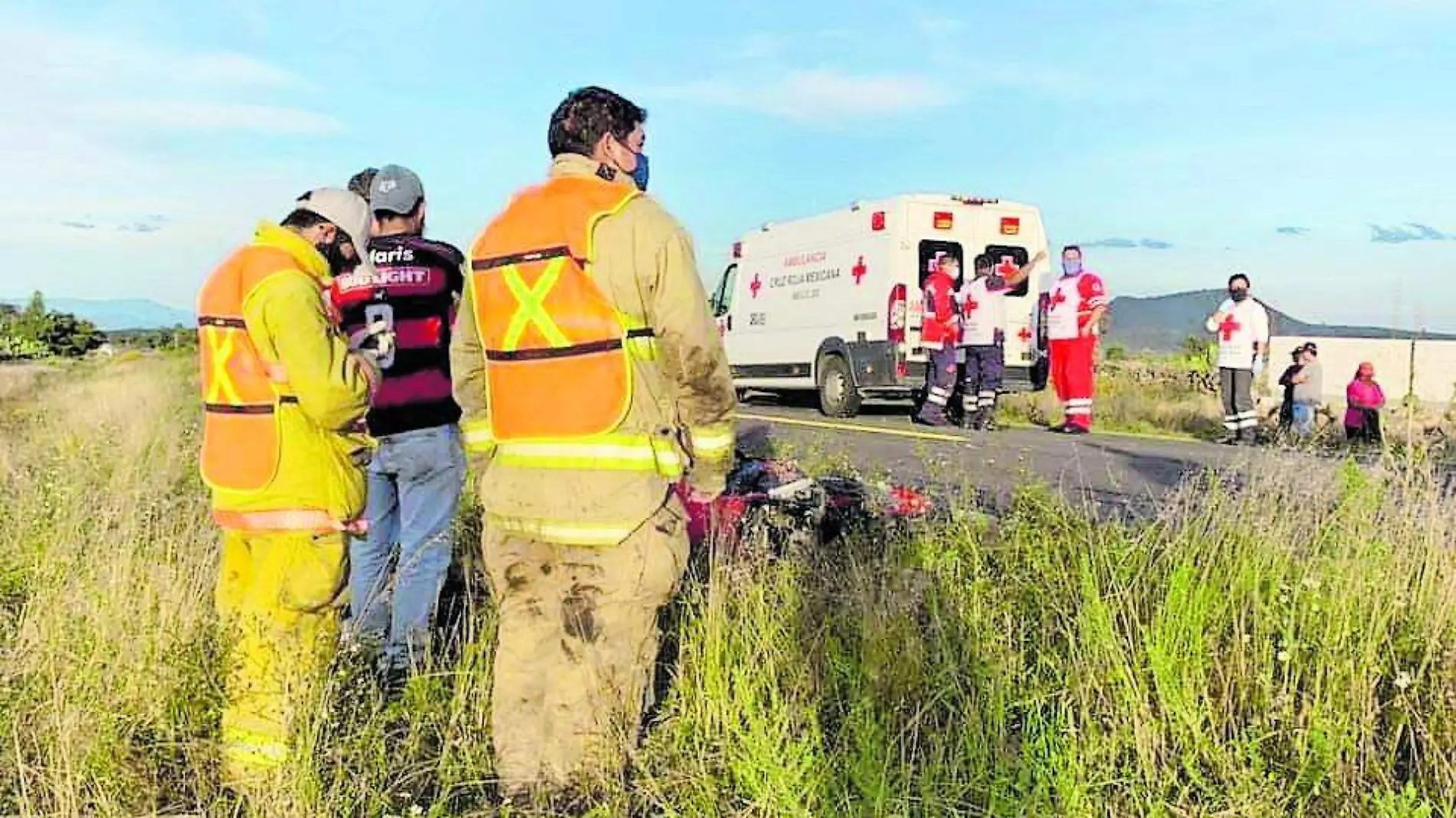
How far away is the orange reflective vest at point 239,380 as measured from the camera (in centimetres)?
351

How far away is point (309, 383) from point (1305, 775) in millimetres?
2841

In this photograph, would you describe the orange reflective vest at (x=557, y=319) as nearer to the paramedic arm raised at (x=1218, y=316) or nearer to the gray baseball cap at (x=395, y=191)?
the gray baseball cap at (x=395, y=191)

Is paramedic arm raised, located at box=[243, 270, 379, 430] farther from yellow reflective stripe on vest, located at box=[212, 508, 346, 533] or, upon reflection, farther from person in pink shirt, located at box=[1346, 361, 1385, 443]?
person in pink shirt, located at box=[1346, 361, 1385, 443]

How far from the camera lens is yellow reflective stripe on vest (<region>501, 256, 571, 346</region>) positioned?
326 centimetres

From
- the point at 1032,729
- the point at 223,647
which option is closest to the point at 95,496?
the point at 223,647

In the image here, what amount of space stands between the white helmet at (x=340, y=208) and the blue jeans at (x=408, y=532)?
116cm

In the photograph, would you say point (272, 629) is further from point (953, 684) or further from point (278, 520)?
point (953, 684)

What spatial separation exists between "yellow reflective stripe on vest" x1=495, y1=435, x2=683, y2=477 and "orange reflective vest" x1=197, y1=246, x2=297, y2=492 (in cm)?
79

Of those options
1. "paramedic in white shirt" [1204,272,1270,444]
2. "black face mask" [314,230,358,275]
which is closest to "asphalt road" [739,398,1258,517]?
"paramedic in white shirt" [1204,272,1270,444]

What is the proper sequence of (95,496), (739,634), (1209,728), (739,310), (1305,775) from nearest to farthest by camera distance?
(1305,775)
(1209,728)
(739,634)
(95,496)
(739,310)

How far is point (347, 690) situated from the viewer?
3.62 m

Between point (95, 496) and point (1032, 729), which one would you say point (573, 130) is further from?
point (95, 496)

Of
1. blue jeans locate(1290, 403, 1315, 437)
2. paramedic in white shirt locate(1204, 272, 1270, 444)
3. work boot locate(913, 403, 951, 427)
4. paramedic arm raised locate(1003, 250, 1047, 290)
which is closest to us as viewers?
paramedic in white shirt locate(1204, 272, 1270, 444)

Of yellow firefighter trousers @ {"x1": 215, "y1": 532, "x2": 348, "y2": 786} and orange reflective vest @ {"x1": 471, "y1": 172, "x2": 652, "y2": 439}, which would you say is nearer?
orange reflective vest @ {"x1": 471, "y1": 172, "x2": 652, "y2": 439}
